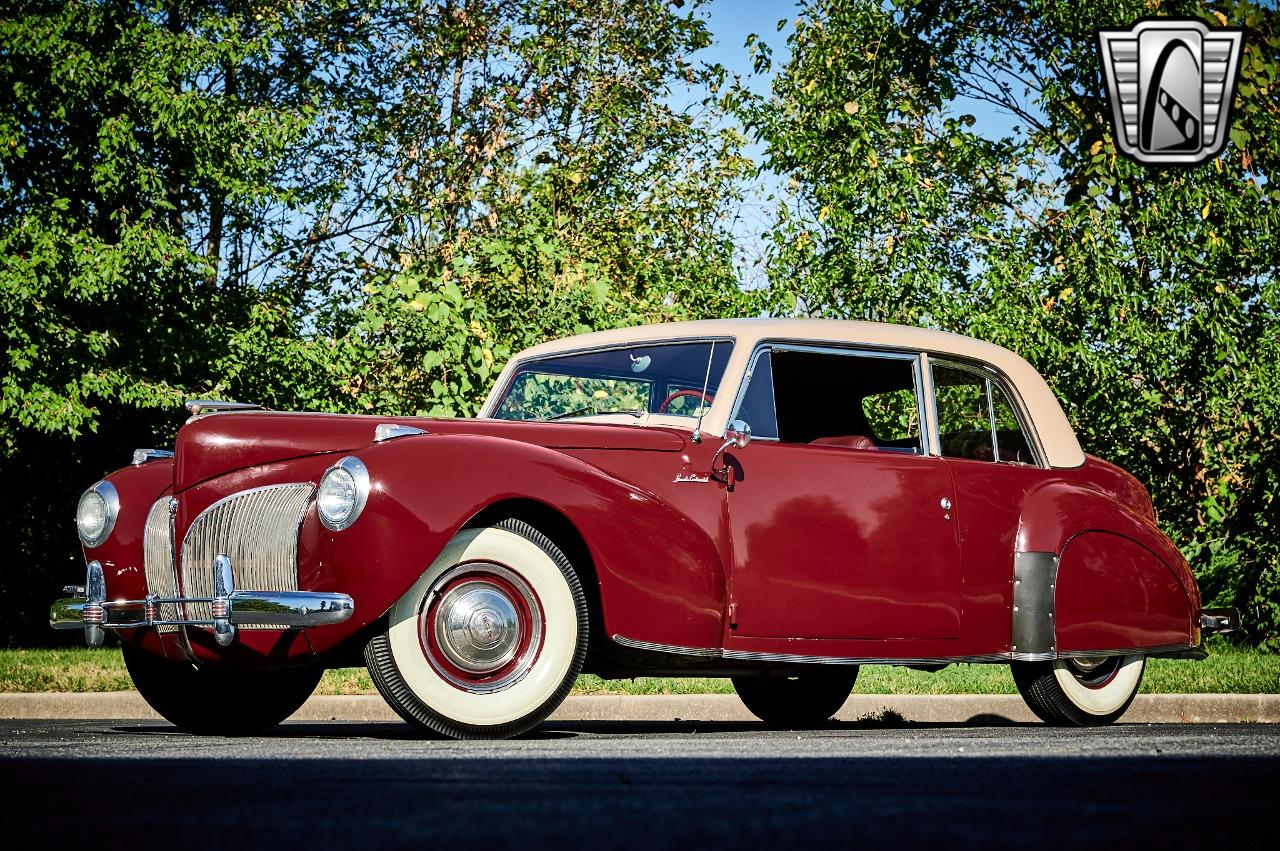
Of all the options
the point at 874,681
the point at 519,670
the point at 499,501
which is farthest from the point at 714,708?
the point at 499,501

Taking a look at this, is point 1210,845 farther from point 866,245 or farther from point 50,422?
point 50,422

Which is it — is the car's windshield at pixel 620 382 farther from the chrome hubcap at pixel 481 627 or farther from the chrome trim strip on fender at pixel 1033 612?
the chrome trim strip on fender at pixel 1033 612

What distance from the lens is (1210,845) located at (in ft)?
8.94

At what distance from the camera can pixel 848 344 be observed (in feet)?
21.9

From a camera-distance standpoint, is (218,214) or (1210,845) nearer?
(1210,845)

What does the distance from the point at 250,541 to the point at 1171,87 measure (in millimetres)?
10398

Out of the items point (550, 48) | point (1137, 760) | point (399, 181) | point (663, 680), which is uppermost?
point (550, 48)

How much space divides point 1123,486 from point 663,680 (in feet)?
11.7

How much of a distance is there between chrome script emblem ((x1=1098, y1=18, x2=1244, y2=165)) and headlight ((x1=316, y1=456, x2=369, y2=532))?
957 centimetres

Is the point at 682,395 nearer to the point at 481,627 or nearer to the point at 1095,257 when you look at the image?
the point at 481,627

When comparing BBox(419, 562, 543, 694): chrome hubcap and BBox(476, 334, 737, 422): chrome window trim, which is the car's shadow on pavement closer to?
BBox(419, 562, 543, 694): chrome hubcap

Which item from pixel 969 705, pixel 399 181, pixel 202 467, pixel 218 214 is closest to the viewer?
pixel 202 467

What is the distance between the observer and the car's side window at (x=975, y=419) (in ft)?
22.9

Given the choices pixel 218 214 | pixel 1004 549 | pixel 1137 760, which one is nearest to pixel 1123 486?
pixel 1004 549
